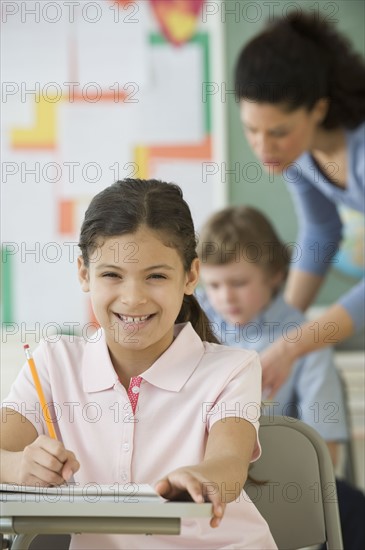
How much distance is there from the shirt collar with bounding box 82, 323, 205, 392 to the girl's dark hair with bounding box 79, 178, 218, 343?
111 millimetres

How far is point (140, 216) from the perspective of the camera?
1.23m

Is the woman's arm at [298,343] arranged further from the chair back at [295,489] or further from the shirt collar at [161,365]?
the shirt collar at [161,365]

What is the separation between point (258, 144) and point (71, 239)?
3.10 ft

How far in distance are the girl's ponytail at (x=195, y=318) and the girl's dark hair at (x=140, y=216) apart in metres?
0.14

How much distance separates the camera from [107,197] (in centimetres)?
126

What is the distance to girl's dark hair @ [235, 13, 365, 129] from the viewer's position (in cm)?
195

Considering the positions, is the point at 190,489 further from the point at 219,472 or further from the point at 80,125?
the point at 80,125

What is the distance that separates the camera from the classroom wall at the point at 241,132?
2.76m

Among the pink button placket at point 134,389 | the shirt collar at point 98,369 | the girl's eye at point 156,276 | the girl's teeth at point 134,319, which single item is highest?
the girl's eye at point 156,276

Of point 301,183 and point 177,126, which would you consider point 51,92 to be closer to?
point 177,126

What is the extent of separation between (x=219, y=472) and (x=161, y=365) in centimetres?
26

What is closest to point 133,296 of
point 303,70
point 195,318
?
point 195,318

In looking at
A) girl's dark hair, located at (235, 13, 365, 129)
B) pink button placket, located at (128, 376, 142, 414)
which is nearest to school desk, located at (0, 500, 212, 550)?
pink button placket, located at (128, 376, 142, 414)

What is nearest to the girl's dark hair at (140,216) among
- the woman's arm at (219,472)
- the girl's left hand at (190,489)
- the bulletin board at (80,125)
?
the woman's arm at (219,472)
